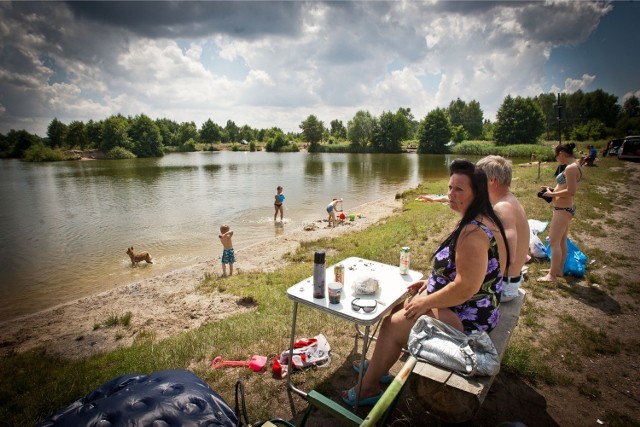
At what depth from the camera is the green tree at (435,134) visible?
85.4 meters

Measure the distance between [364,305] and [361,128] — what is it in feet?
315

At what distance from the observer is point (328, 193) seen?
27.3 m

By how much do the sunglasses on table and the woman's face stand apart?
1.29 metres

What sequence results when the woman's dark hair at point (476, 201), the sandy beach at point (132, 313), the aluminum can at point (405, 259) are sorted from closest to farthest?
the woman's dark hair at point (476, 201) < the aluminum can at point (405, 259) < the sandy beach at point (132, 313)

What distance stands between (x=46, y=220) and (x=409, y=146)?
96.9 metres

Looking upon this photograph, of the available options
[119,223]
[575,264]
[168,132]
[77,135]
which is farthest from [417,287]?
[168,132]

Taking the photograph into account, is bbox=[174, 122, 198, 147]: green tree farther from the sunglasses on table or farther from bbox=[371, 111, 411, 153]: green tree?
the sunglasses on table

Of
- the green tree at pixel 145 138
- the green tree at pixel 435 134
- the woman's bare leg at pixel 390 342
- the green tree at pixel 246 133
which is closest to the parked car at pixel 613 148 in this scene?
the woman's bare leg at pixel 390 342

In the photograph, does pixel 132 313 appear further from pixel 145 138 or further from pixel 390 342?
pixel 145 138

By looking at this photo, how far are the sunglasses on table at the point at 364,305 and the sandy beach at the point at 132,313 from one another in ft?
15.3

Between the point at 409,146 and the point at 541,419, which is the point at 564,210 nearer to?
the point at 541,419

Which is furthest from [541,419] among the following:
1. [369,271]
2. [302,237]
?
[302,237]

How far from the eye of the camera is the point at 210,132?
5497 inches

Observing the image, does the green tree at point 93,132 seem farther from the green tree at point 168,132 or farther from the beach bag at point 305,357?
the beach bag at point 305,357
